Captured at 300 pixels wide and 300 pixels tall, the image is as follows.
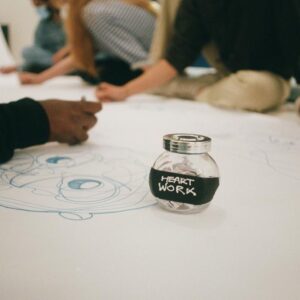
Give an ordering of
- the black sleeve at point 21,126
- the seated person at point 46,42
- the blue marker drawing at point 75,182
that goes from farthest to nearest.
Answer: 1. the seated person at point 46,42
2. the black sleeve at point 21,126
3. the blue marker drawing at point 75,182

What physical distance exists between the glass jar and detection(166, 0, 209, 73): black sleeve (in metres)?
0.88

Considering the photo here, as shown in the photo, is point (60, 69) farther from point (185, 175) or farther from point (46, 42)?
point (185, 175)

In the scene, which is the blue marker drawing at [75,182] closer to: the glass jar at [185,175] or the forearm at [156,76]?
the glass jar at [185,175]

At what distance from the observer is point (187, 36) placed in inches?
49.2

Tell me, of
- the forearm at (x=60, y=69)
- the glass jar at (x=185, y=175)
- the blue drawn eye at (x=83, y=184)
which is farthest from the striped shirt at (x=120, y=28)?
the glass jar at (x=185, y=175)

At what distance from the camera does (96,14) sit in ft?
5.36

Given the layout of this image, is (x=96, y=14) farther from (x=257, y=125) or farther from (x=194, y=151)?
(x=194, y=151)

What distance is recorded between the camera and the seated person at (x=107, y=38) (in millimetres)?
1657

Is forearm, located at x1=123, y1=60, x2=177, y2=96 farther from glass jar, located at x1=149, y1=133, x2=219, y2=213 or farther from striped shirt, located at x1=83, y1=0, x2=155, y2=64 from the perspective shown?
glass jar, located at x1=149, y1=133, x2=219, y2=213

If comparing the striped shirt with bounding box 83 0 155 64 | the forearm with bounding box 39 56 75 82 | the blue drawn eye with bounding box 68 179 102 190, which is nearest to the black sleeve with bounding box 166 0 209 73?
the striped shirt with bounding box 83 0 155 64

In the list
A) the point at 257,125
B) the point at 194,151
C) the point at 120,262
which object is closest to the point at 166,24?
the point at 257,125

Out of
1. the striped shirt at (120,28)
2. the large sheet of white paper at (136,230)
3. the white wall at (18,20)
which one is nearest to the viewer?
the large sheet of white paper at (136,230)

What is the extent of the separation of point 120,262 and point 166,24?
124 centimetres

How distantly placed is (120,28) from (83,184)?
1.30m
